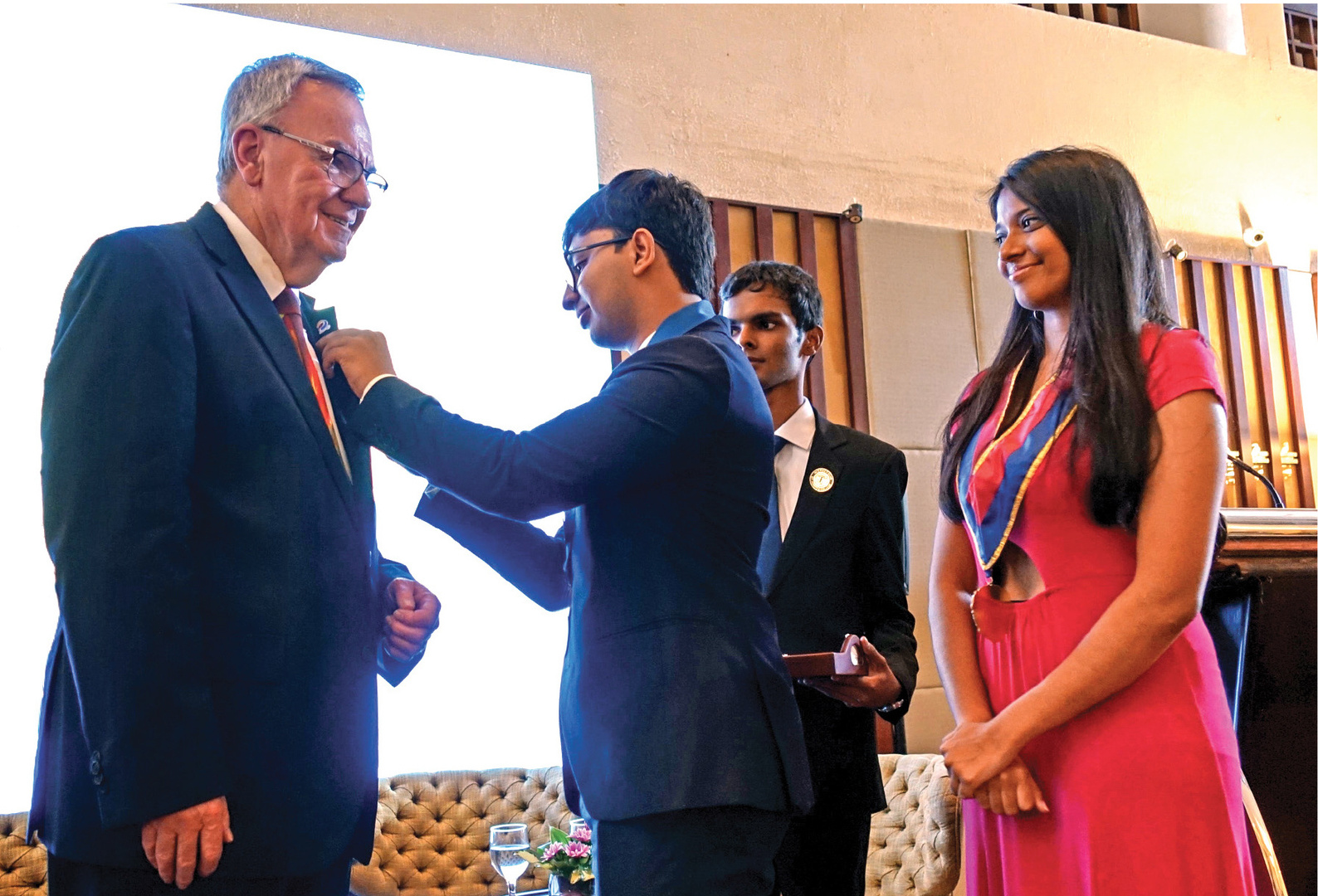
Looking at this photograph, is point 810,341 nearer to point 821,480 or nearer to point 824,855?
point 821,480

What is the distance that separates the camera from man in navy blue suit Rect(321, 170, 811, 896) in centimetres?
170

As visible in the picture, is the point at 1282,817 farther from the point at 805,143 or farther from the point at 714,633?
the point at 805,143

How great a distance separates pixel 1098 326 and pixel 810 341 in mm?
1312

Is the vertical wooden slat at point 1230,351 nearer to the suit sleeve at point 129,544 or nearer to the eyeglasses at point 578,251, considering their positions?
the eyeglasses at point 578,251

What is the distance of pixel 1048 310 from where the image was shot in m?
2.10

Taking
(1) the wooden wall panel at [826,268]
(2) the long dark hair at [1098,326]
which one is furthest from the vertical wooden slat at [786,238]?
(2) the long dark hair at [1098,326]

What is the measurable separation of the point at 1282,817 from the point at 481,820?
2.93m

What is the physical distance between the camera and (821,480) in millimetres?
2783

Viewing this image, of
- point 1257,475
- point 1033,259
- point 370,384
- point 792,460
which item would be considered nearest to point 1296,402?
point 1257,475

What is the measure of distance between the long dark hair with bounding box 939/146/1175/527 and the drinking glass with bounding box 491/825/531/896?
1680mm

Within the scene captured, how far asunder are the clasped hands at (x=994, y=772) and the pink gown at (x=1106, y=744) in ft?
0.12

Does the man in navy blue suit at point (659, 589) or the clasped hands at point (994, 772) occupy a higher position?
the man in navy blue suit at point (659, 589)

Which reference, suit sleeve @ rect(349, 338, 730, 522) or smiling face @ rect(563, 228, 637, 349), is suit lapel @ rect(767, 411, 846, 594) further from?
suit sleeve @ rect(349, 338, 730, 522)

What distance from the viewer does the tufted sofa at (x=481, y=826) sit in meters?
4.50
